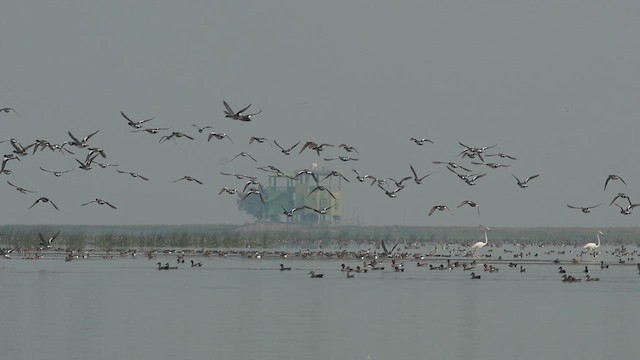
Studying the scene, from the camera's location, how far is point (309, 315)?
172 ft

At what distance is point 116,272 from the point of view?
3078 inches

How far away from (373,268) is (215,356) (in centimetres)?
4510

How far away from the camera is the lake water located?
42094 millimetres

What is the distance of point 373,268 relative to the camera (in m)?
84.9

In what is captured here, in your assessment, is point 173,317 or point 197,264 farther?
point 197,264

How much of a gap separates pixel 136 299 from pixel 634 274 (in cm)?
3504

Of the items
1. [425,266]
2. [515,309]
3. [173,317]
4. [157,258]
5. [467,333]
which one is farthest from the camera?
[157,258]

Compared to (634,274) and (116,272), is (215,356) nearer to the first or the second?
(116,272)

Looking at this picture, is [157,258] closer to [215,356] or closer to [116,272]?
[116,272]

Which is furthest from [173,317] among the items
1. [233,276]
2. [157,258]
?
[157,258]

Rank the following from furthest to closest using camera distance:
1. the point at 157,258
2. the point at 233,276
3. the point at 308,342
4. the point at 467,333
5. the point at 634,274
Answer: the point at 157,258 < the point at 634,274 < the point at 233,276 < the point at 467,333 < the point at 308,342

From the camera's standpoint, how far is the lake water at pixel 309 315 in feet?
138

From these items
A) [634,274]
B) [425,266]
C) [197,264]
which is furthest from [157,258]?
[634,274]

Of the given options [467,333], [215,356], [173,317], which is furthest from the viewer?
[173,317]
